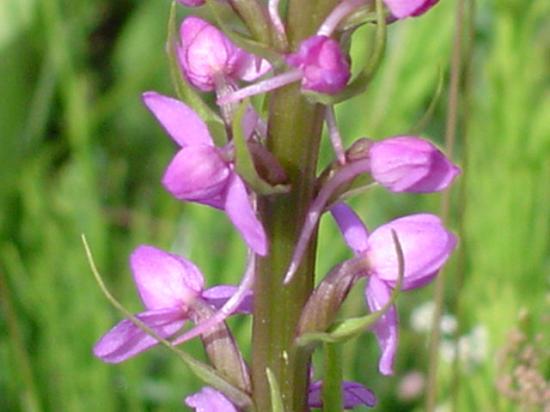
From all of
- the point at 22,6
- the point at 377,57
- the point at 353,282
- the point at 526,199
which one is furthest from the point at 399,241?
the point at 22,6

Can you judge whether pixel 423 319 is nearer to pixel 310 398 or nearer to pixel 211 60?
pixel 310 398

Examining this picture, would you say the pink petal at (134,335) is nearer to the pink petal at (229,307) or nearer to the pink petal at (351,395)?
the pink petal at (229,307)

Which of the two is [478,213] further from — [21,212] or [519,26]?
[21,212]

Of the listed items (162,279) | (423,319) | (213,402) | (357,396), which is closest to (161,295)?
(162,279)

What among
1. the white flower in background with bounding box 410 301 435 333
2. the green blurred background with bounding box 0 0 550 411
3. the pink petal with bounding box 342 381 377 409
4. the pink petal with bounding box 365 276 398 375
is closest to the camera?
the pink petal with bounding box 365 276 398 375

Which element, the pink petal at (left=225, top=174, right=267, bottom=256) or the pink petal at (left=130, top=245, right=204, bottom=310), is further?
the pink petal at (left=130, top=245, right=204, bottom=310)

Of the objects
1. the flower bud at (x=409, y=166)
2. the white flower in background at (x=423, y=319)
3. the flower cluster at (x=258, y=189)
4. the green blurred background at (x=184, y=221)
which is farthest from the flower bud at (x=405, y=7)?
the white flower in background at (x=423, y=319)

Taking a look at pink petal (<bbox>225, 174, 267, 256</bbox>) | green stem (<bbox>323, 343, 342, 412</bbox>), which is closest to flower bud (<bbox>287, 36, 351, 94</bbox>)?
pink petal (<bbox>225, 174, 267, 256</bbox>)

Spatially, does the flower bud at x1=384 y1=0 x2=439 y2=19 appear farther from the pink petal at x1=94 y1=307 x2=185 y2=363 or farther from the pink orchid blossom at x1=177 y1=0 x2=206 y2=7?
the pink petal at x1=94 y1=307 x2=185 y2=363
